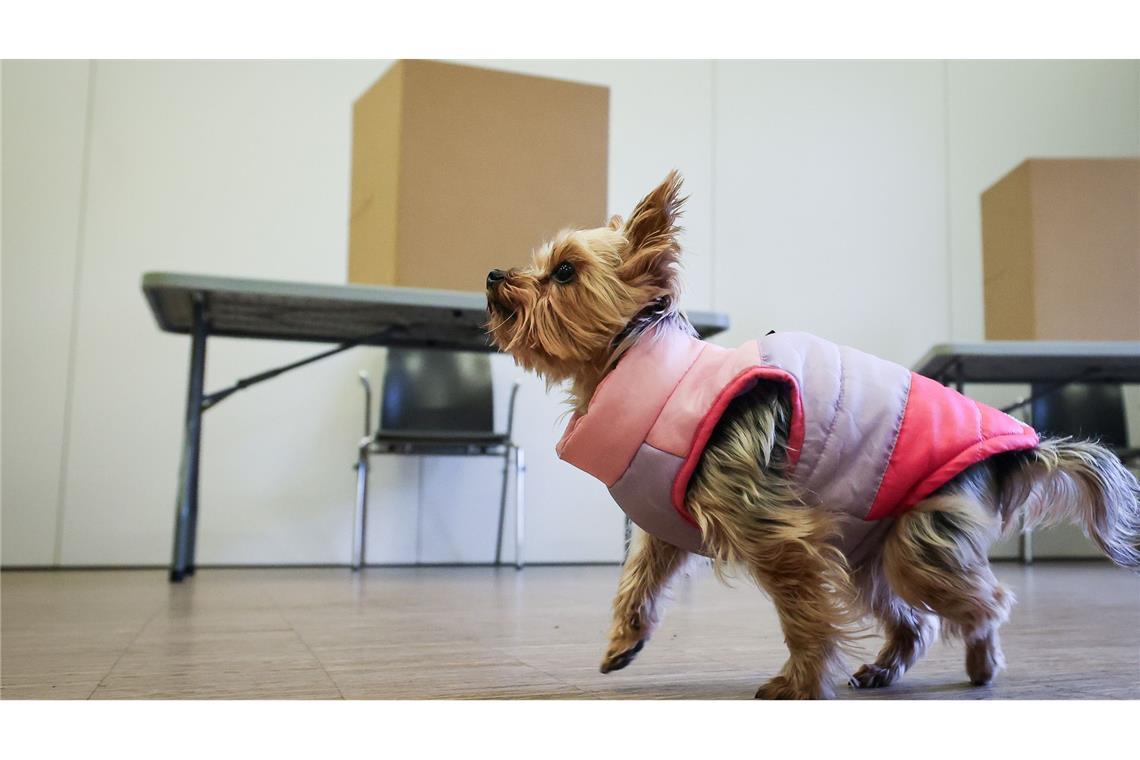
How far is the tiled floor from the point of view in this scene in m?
1.29

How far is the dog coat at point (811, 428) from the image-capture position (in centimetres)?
116

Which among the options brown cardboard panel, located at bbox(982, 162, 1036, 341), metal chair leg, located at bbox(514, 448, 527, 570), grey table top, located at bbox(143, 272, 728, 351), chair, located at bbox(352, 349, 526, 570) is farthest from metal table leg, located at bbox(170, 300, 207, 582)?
brown cardboard panel, located at bbox(982, 162, 1036, 341)

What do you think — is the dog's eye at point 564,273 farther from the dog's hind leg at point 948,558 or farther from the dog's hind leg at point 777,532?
the dog's hind leg at point 948,558

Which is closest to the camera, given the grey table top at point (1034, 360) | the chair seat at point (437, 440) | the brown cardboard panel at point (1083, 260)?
the grey table top at point (1034, 360)

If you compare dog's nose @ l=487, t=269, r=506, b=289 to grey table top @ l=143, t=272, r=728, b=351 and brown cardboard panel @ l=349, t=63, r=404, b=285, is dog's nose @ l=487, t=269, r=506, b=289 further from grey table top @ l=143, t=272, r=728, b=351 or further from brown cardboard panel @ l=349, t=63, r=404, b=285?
brown cardboard panel @ l=349, t=63, r=404, b=285

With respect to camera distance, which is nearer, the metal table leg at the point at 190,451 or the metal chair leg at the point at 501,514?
the metal table leg at the point at 190,451

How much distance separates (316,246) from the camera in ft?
15.4

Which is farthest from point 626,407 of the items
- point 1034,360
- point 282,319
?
point 1034,360

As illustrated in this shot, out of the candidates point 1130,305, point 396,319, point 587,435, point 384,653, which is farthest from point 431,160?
point 1130,305

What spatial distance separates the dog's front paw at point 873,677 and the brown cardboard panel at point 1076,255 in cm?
264

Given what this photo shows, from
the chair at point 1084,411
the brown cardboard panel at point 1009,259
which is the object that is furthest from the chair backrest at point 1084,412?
the brown cardboard panel at point 1009,259

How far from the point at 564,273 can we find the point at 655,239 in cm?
13

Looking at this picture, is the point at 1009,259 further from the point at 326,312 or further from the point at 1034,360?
the point at 326,312

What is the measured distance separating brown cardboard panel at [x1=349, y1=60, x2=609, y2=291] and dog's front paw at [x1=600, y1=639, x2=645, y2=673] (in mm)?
1828
